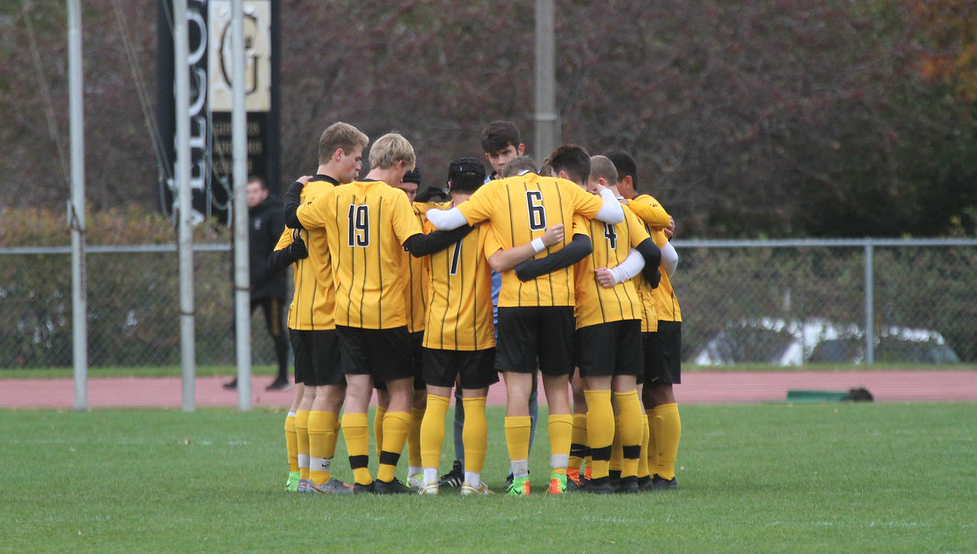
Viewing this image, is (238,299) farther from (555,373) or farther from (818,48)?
(818,48)

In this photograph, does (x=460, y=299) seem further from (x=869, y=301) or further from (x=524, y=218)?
(x=869, y=301)

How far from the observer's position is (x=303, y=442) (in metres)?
7.73

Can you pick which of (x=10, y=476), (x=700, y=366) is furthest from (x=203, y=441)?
(x=700, y=366)

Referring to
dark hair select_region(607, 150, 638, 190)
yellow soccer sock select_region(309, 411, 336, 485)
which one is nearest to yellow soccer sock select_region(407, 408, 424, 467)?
yellow soccer sock select_region(309, 411, 336, 485)

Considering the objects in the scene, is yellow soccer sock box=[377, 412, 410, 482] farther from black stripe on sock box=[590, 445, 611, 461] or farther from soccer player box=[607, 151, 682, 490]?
soccer player box=[607, 151, 682, 490]

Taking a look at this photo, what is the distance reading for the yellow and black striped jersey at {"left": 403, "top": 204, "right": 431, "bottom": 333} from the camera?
761cm

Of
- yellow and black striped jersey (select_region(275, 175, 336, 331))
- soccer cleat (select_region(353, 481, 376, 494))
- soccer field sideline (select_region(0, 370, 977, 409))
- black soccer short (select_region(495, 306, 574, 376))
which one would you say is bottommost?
soccer field sideline (select_region(0, 370, 977, 409))

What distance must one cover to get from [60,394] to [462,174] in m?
9.24

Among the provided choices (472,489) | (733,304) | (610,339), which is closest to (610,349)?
(610,339)

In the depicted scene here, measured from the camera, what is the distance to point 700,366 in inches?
678

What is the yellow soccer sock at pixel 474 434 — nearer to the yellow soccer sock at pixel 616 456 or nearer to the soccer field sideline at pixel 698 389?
the yellow soccer sock at pixel 616 456

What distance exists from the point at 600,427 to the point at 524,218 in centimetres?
123

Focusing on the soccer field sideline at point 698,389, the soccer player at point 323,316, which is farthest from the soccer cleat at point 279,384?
the soccer player at point 323,316

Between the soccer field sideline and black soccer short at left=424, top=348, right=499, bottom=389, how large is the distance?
250 inches
